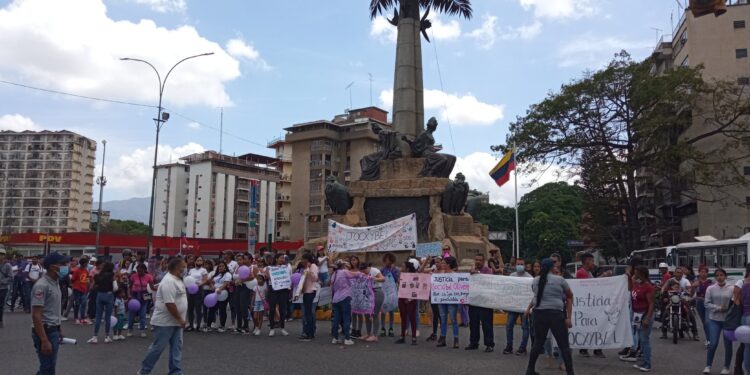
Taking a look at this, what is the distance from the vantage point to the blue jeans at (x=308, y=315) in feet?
39.7

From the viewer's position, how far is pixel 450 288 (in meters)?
11.7

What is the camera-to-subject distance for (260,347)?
10.8m

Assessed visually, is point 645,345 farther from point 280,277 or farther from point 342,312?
point 280,277

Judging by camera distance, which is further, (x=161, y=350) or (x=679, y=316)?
(x=679, y=316)

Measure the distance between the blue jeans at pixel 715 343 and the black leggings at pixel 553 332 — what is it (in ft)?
8.51

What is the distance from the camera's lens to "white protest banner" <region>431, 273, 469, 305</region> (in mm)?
11609

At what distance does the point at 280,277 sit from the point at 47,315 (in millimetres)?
6732

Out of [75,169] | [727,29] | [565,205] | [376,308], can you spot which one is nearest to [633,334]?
[376,308]

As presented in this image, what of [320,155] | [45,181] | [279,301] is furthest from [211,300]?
[45,181]

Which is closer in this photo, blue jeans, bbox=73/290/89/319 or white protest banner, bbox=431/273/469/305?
white protest banner, bbox=431/273/469/305

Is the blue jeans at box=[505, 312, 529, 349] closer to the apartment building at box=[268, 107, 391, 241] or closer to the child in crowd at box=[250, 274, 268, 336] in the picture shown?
the child in crowd at box=[250, 274, 268, 336]

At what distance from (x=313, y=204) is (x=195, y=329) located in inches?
2756

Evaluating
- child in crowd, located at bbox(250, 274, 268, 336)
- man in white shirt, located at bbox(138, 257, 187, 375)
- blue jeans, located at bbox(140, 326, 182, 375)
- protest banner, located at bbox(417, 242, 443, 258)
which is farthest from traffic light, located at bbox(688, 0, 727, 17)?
blue jeans, located at bbox(140, 326, 182, 375)

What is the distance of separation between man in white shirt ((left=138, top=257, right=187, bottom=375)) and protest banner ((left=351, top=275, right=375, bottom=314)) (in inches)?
203
